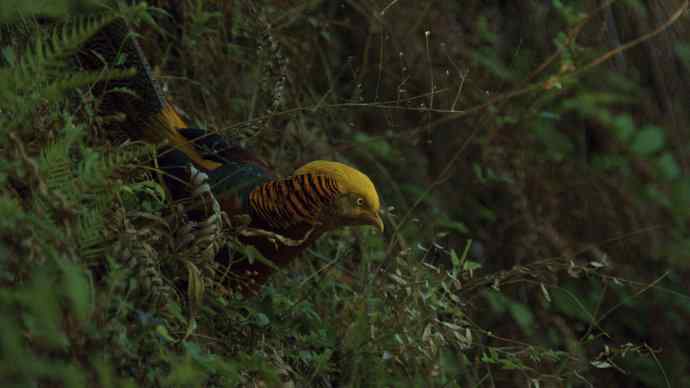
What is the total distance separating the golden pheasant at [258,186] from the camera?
9.37 ft

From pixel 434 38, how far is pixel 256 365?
3094 millimetres

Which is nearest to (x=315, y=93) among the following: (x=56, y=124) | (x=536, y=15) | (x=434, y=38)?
(x=434, y=38)

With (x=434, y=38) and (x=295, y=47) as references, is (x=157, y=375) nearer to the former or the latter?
(x=295, y=47)

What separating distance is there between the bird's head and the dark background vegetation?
7.2 inches

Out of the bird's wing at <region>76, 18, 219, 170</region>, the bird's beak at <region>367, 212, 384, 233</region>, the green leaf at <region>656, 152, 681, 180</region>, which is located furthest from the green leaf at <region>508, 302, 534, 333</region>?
the bird's wing at <region>76, 18, 219, 170</region>

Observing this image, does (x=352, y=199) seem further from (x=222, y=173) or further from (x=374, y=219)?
(x=222, y=173)

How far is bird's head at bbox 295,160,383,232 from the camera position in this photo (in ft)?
9.40

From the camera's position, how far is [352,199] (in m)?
2.87

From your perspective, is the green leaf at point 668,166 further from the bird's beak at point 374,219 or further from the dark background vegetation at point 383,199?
the bird's beak at point 374,219

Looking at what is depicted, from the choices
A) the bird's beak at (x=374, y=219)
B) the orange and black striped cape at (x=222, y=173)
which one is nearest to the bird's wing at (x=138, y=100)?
the orange and black striped cape at (x=222, y=173)

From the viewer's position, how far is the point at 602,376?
445cm

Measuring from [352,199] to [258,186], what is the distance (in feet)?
1.12

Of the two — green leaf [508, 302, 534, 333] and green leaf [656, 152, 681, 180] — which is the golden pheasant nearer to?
green leaf [508, 302, 534, 333]

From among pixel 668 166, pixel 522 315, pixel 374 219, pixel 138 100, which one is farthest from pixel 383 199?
pixel 138 100
